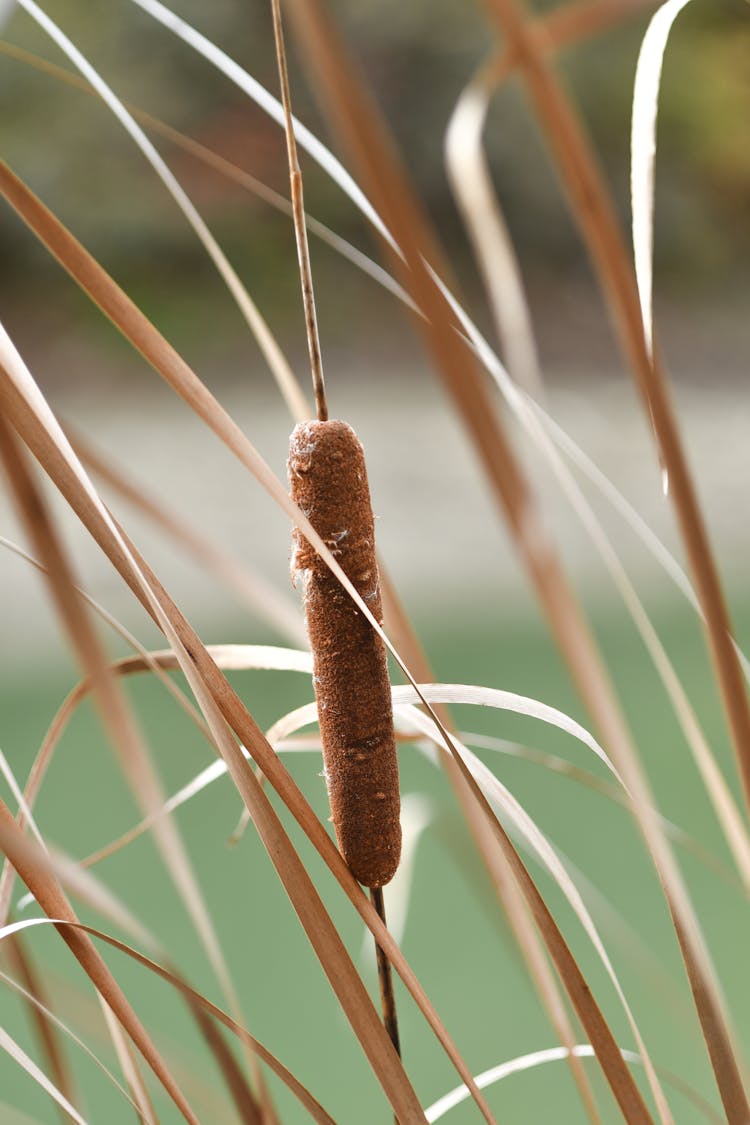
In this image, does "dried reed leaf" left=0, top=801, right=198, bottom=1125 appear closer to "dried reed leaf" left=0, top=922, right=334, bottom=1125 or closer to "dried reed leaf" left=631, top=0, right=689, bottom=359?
"dried reed leaf" left=0, top=922, right=334, bottom=1125

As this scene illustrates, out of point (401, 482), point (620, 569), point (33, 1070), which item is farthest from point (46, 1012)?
point (401, 482)

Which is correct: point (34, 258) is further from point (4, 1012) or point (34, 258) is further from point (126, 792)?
point (4, 1012)

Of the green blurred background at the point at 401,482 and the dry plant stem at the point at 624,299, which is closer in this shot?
the dry plant stem at the point at 624,299

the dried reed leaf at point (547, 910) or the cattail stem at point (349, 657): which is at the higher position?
the cattail stem at point (349, 657)

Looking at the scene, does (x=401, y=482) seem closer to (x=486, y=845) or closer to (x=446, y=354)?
(x=486, y=845)

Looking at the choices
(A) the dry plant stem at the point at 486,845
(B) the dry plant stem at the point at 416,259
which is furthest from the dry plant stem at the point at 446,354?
(A) the dry plant stem at the point at 486,845

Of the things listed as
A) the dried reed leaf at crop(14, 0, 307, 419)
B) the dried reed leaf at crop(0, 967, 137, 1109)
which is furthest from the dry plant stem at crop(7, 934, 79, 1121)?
the dried reed leaf at crop(14, 0, 307, 419)

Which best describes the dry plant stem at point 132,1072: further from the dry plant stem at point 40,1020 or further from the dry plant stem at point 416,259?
the dry plant stem at point 416,259
